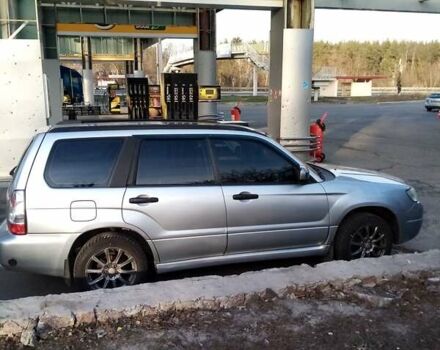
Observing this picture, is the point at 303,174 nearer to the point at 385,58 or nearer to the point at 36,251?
the point at 36,251

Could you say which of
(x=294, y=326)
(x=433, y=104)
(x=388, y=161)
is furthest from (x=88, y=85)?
(x=294, y=326)

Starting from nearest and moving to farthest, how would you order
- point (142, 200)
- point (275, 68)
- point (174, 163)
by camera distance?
point (142, 200) < point (174, 163) < point (275, 68)

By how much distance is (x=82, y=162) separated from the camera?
446 centimetres

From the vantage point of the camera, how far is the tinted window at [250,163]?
188 inches

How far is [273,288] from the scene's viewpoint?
385 cm

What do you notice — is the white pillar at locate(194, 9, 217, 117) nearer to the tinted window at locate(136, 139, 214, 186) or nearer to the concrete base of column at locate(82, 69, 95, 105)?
the tinted window at locate(136, 139, 214, 186)

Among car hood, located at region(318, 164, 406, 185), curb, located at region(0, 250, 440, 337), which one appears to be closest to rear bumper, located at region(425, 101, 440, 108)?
car hood, located at region(318, 164, 406, 185)

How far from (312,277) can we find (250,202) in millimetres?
1028

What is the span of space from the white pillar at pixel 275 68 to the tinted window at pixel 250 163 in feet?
22.5

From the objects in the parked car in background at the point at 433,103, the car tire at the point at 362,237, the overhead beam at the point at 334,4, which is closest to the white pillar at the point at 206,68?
the overhead beam at the point at 334,4

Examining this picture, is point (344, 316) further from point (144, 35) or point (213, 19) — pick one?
point (144, 35)

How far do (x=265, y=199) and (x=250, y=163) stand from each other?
0.39 m

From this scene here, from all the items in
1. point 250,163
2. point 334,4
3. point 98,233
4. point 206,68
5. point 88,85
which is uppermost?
point 334,4

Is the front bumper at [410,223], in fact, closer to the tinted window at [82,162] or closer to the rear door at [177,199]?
the rear door at [177,199]
